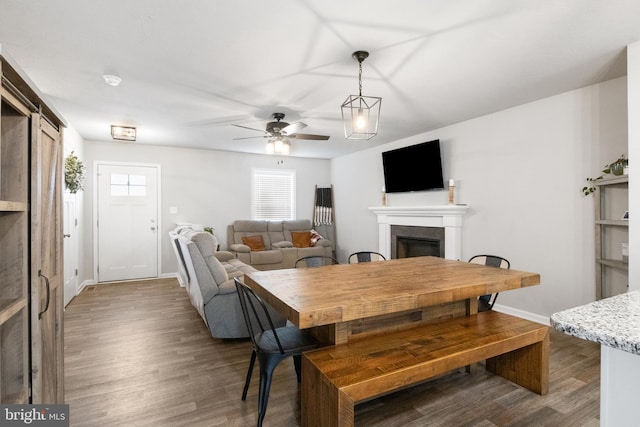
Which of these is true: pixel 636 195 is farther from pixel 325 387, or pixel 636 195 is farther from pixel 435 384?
pixel 325 387

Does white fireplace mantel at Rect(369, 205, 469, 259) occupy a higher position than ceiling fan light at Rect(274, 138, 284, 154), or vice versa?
ceiling fan light at Rect(274, 138, 284, 154)

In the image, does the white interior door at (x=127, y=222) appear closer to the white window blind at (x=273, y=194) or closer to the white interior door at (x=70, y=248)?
the white interior door at (x=70, y=248)

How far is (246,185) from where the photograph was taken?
6742 millimetres

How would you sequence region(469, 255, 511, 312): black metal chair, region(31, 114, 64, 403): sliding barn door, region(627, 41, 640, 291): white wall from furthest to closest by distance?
1. region(469, 255, 511, 312): black metal chair
2. region(627, 41, 640, 291): white wall
3. region(31, 114, 64, 403): sliding barn door

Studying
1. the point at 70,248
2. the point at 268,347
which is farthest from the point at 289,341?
the point at 70,248

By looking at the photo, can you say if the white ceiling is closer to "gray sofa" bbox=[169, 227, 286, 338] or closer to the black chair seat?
"gray sofa" bbox=[169, 227, 286, 338]

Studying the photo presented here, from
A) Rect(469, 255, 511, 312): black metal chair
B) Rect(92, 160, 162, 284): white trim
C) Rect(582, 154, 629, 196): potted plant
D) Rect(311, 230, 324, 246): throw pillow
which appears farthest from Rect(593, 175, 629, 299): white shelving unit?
Rect(92, 160, 162, 284): white trim

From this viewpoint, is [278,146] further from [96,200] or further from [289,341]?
[96,200]

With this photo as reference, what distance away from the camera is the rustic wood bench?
150cm

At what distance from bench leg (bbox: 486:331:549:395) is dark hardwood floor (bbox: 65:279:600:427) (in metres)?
0.06

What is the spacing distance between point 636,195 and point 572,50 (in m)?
1.17

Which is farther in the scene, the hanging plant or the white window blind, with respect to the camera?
the white window blind

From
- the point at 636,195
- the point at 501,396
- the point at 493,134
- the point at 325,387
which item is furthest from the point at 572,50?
the point at 325,387

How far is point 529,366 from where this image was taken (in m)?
2.26
